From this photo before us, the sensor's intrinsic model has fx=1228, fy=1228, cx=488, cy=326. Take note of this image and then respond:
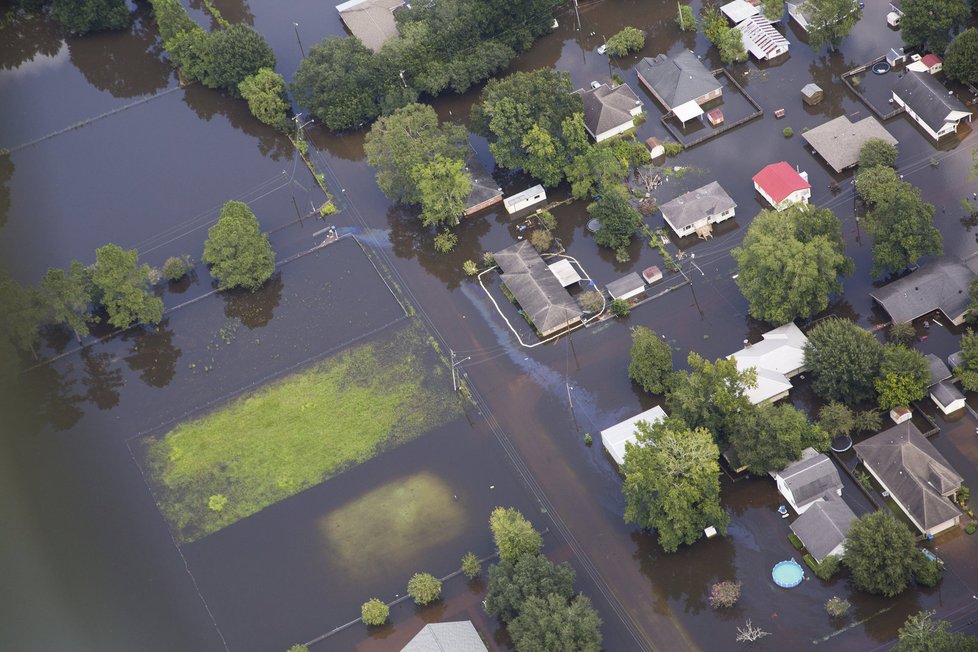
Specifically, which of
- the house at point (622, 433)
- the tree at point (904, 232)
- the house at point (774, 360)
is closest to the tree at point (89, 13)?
the house at point (622, 433)

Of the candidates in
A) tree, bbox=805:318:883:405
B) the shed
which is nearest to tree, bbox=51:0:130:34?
the shed

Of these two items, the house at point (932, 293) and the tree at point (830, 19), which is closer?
the house at point (932, 293)

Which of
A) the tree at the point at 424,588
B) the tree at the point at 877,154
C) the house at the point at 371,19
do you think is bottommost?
the tree at the point at 424,588

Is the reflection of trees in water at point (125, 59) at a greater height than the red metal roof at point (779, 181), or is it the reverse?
the reflection of trees in water at point (125, 59)

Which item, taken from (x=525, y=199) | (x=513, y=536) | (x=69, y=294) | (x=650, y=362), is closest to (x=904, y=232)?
(x=650, y=362)

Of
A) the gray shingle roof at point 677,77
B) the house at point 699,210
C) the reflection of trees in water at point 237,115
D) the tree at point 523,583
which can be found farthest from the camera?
the reflection of trees in water at point 237,115

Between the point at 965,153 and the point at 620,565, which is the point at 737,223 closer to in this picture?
the point at 965,153

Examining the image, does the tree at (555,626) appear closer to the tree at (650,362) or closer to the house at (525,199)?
the tree at (650,362)

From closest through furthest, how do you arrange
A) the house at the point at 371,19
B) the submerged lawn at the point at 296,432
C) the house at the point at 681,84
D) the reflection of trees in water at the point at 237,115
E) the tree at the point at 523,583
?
the tree at the point at 523,583
the submerged lawn at the point at 296,432
the house at the point at 681,84
the reflection of trees in water at the point at 237,115
the house at the point at 371,19
